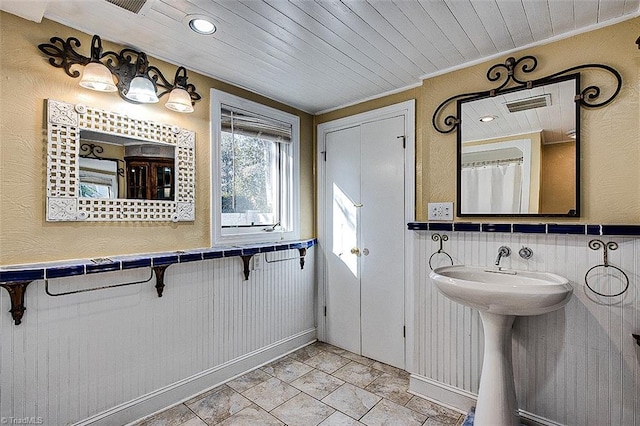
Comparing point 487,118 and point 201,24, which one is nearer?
point 201,24

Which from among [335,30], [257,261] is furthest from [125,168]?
[335,30]

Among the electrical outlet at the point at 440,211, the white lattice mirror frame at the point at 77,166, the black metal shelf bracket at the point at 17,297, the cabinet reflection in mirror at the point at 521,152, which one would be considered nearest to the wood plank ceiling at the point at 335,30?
the cabinet reflection in mirror at the point at 521,152

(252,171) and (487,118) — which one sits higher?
(487,118)

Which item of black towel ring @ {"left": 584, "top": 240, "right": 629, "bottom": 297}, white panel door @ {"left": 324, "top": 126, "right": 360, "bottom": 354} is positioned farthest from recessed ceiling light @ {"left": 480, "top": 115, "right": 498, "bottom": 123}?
white panel door @ {"left": 324, "top": 126, "right": 360, "bottom": 354}

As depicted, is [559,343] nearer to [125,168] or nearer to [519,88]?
[519,88]

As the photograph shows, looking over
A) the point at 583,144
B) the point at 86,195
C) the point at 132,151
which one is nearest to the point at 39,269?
the point at 86,195

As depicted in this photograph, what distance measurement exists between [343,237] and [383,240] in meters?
0.42

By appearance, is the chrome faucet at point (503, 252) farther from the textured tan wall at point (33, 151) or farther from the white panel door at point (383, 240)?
the textured tan wall at point (33, 151)

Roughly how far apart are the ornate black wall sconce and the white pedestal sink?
1.94 metres

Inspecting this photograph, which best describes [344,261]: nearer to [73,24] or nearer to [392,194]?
[392,194]

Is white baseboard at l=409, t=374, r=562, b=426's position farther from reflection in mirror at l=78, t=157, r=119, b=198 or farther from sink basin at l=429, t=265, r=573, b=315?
reflection in mirror at l=78, t=157, r=119, b=198

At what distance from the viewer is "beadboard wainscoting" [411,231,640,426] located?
1636 mm

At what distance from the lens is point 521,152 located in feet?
6.44

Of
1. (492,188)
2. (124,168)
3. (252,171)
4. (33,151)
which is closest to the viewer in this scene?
(33,151)
